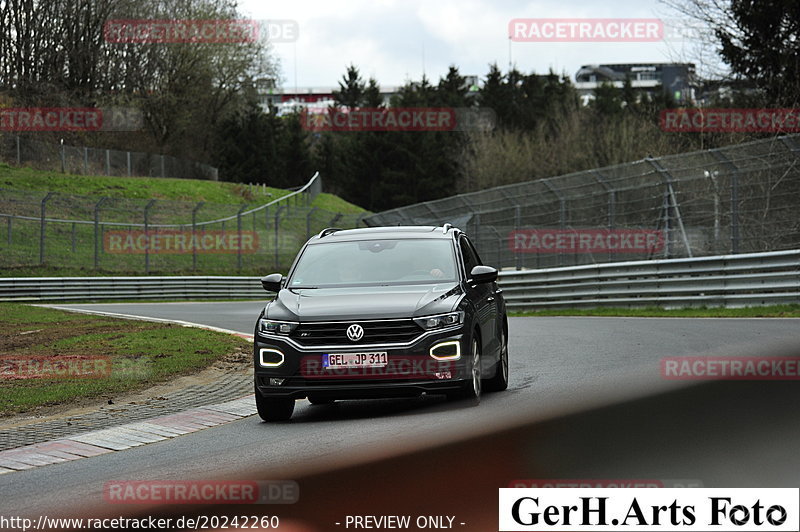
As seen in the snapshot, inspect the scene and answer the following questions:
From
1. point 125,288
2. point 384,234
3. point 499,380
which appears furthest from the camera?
point 125,288

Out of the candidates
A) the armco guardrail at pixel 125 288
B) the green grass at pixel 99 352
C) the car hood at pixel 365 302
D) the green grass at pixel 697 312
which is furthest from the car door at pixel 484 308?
the armco guardrail at pixel 125 288

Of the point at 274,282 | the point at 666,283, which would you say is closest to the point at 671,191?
the point at 666,283

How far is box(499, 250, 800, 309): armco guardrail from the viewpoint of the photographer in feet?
70.0

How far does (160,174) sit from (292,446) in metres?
62.0

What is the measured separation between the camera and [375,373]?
9.78m

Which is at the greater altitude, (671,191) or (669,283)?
(671,191)

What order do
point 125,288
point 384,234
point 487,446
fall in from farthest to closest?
1. point 125,288
2. point 384,234
3. point 487,446

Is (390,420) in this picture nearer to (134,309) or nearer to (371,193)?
(134,309)

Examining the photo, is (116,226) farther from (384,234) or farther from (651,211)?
(384,234)

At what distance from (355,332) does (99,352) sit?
7.48 meters

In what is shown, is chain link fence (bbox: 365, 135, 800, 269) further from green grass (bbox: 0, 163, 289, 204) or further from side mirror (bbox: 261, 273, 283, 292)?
green grass (bbox: 0, 163, 289, 204)

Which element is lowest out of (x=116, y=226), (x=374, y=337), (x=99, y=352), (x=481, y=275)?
(x=99, y=352)

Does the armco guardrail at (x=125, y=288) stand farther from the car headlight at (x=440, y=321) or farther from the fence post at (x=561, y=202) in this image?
the car headlight at (x=440, y=321)

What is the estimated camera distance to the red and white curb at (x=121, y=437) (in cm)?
885
